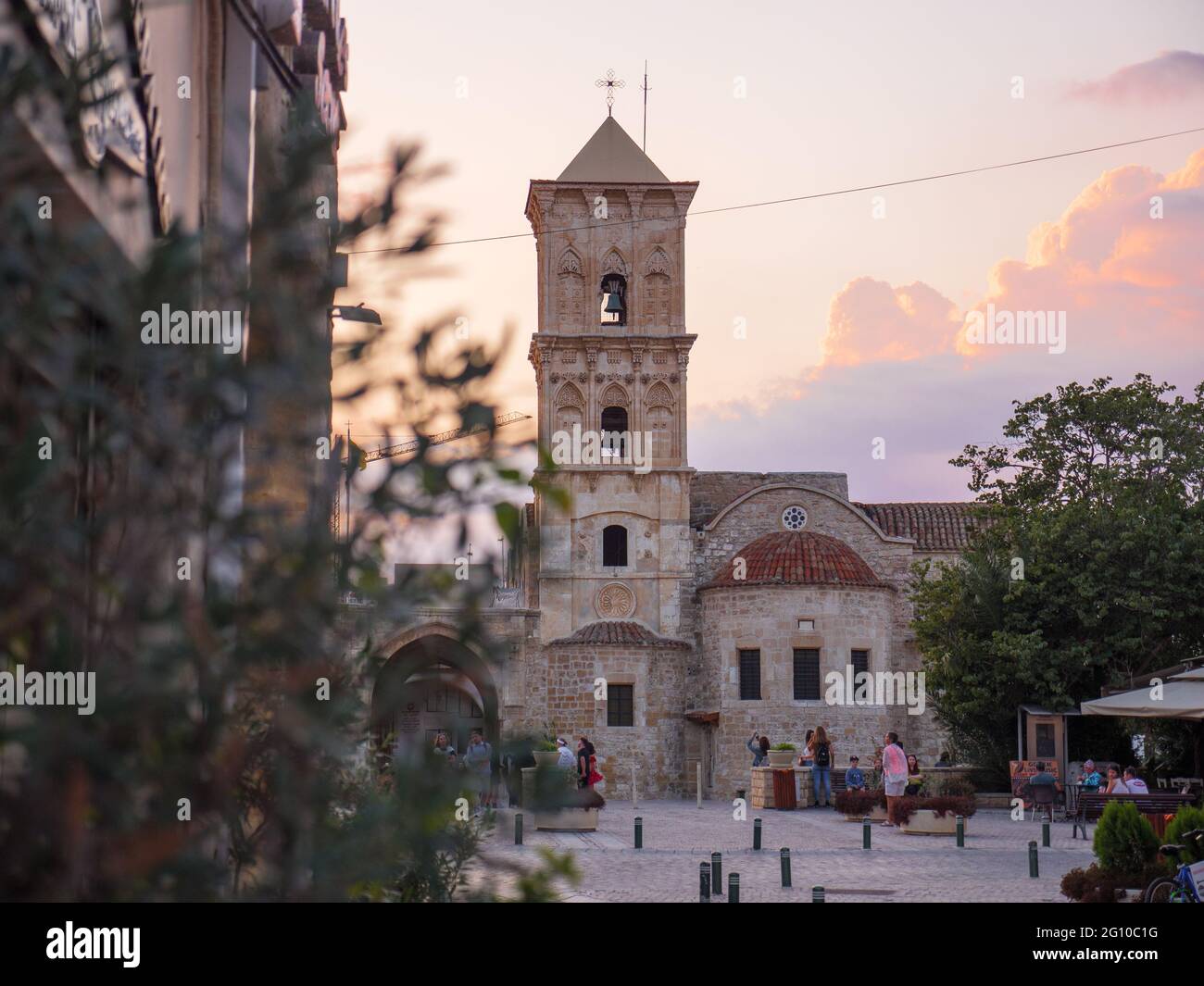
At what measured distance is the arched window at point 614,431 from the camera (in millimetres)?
41625

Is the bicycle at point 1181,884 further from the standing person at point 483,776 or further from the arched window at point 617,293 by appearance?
the arched window at point 617,293

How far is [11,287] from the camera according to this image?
214 cm

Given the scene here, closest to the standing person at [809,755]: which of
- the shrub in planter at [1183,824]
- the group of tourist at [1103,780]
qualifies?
the group of tourist at [1103,780]

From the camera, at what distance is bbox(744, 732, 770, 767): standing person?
35.0 m

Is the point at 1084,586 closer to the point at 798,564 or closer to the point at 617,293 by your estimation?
the point at 798,564

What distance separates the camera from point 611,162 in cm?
4319

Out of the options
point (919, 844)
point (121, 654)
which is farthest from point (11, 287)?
point (919, 844)

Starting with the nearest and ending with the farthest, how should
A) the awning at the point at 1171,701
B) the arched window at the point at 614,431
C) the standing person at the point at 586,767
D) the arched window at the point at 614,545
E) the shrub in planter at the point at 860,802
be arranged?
1. the awning at the point at 1171,701
2. the shrub in planter at the point at 860,802
3. the standing person at the point at 586,767
4. the arched window at the point at 614,545
5. the arched window at the point at 614,431

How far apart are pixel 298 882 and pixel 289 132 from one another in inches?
58.5

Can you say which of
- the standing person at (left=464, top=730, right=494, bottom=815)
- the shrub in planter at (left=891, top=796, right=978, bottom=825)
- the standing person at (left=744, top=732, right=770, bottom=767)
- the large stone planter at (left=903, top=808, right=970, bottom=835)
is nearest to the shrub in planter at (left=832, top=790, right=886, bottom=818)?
the shrub in planter at (left=891, top=796, right=978, bottom=825)

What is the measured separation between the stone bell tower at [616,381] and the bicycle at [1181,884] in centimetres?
2884

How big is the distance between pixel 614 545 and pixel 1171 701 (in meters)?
24.6

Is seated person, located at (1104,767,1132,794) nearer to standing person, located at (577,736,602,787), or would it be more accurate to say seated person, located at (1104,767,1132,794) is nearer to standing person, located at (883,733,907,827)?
standing person, located at (883,733,907,827)
